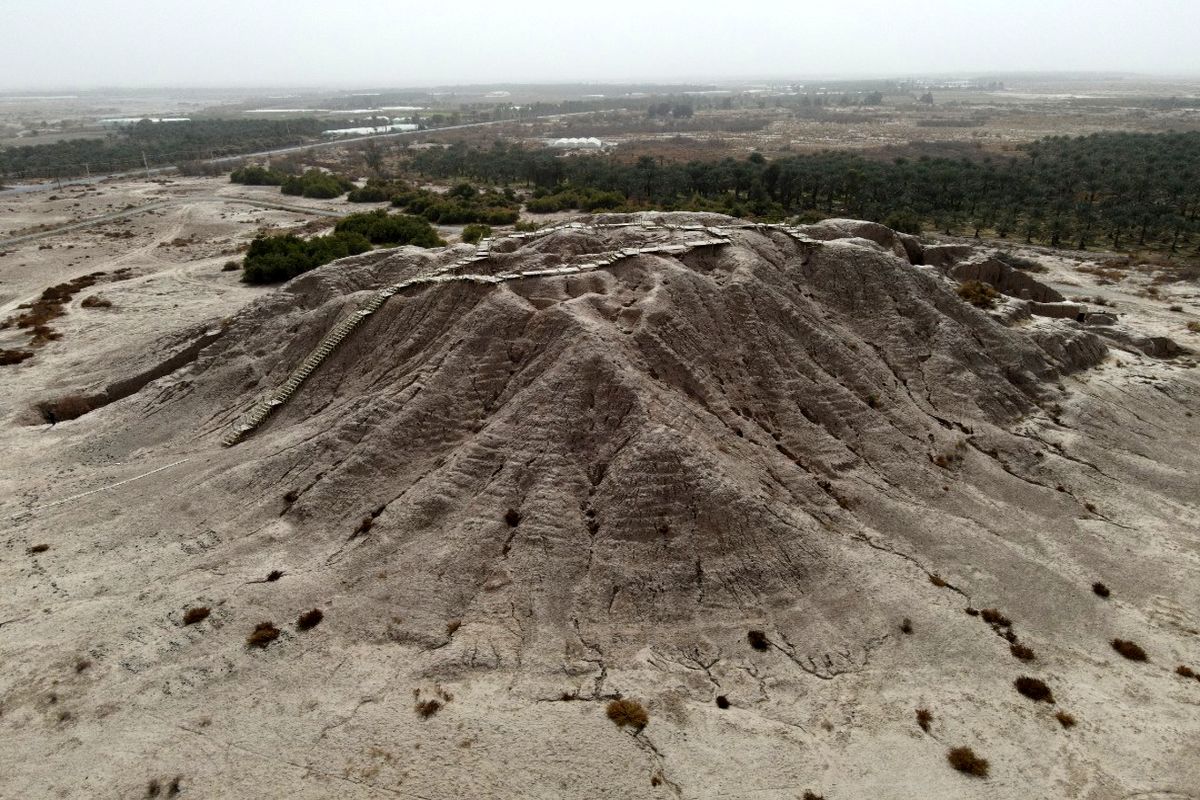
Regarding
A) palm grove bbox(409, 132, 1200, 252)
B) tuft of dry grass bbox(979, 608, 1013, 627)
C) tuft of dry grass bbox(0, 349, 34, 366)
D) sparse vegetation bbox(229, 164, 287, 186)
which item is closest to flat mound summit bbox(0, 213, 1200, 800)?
tuft of dry grass bbox(979, 608, 1013, 627)

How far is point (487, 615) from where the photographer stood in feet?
80.6

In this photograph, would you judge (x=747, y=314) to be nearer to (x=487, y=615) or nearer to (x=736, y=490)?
(x=736, y=490)

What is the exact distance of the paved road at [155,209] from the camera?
9006 cm

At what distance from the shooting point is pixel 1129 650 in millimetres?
23844

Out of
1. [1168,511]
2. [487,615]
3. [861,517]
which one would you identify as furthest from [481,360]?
[1168,511]

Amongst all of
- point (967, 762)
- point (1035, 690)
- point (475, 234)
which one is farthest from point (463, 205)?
point (967, 762)

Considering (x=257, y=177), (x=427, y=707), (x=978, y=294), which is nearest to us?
(x=427, y=707)

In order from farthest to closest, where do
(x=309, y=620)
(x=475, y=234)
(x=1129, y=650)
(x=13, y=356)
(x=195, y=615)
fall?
(x=475, y=234) → (x=13, y=356) → (x=195, y=615) → (x=309, y=620) → (x=1129, y=650)

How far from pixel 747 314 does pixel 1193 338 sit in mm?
43173

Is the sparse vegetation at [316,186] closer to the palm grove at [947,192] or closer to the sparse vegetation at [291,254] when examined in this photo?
the palm grove at [947,192]

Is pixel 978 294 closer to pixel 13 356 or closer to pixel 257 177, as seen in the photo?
pixel 13 356

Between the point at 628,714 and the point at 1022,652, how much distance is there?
1420 centimetres

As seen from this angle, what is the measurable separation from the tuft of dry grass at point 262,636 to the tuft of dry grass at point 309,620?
752 millimetres

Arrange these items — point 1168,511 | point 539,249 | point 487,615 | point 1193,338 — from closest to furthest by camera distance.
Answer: point 487,615 → point 1168,511 → point 539,249 → point 1193,338
